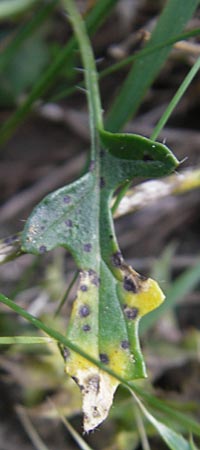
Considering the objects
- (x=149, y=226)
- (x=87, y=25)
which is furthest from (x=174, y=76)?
(x=87, y=25)

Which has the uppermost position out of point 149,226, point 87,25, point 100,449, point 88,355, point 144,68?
point 87,25

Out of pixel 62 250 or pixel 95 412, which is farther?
pixel 62 250

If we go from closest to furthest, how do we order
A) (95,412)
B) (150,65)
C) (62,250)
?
(95,412) < (150,65) < (62,250)

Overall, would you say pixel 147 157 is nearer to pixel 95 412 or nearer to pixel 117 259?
pixel 117 259

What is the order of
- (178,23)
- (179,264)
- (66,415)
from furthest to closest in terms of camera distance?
(179,264)
(66,415)
(178,23)

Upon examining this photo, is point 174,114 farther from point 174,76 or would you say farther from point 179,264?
point 179,264

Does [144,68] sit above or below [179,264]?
above

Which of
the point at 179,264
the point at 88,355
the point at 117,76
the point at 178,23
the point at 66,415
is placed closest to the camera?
the point at 88,355

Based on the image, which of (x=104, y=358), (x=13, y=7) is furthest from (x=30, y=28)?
(x=104, y=358)
